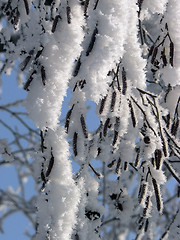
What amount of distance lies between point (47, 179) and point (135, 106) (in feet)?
1.93

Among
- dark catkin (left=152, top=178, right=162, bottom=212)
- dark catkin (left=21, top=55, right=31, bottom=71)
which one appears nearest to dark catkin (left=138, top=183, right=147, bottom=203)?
dark catkin (left=152, top=178, right=162, bottom=212)

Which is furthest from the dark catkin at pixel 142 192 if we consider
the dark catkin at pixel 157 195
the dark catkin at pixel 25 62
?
the dark catkin at pixel 25 62

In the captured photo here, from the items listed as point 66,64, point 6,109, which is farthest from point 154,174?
point 6,109

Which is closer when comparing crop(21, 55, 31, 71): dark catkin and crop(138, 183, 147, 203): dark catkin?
crop(21, 55, 31, 71): dark catkin

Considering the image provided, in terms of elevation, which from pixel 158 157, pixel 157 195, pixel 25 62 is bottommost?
pixel 157 195

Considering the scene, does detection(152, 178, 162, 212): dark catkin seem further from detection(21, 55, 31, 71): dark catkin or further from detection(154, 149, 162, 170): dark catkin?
detection(21, 55, 31, 71): dark catkin

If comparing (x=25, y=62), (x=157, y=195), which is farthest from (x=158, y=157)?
(x=25, y=62)

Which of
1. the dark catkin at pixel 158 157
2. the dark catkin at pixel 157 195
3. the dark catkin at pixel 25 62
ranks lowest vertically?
the dark catkin at pixel 157 195

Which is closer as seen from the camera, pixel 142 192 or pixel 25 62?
pixel 25 62

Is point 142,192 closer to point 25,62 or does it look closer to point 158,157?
point 158,157

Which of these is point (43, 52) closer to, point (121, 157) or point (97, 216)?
point (121, 157)

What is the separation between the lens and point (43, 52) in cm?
128

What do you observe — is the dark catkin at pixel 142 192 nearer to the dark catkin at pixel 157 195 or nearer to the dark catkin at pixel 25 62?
the dark catkin at pixel 157 195

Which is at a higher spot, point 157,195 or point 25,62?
point 25,62
